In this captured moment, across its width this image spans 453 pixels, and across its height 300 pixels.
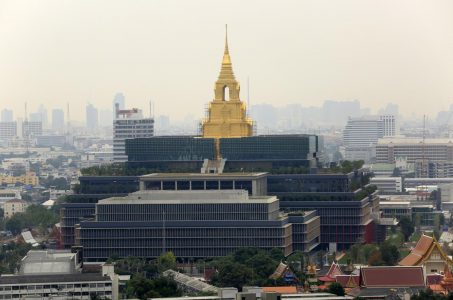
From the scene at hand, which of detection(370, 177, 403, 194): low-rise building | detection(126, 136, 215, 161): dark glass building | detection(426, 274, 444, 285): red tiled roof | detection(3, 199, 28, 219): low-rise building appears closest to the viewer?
detection(426, 274, 444, 285): red tiled roof

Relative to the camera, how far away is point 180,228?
81.9 metres

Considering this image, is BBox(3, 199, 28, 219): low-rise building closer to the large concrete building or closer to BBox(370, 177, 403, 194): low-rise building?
BBox(370, 177, 403, 194): low-rise building

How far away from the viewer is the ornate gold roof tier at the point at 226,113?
309 ft

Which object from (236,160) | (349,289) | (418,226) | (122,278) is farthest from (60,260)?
(418,226)

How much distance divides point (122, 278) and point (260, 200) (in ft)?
40.2

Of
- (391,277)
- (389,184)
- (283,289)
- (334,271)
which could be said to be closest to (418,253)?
(334,271)

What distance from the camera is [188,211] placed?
81.9 metres

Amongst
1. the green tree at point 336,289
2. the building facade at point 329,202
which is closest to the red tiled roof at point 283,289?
the green tree at point 336,289

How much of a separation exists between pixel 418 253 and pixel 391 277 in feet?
25.7

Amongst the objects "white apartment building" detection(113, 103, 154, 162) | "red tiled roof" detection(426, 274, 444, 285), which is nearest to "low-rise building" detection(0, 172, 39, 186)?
"white apartment building" detection(113, 103, 154, 162)

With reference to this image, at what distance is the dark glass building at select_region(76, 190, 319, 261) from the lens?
8144 centimetres

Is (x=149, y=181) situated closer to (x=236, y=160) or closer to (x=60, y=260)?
(x=236, y=160)

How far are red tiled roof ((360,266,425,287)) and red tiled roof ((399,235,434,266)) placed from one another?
17.6 feet

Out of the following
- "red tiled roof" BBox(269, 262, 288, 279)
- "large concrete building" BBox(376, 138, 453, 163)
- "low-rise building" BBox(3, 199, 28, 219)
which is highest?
"large concrete building" BBox(376, 138, 453, 163)
